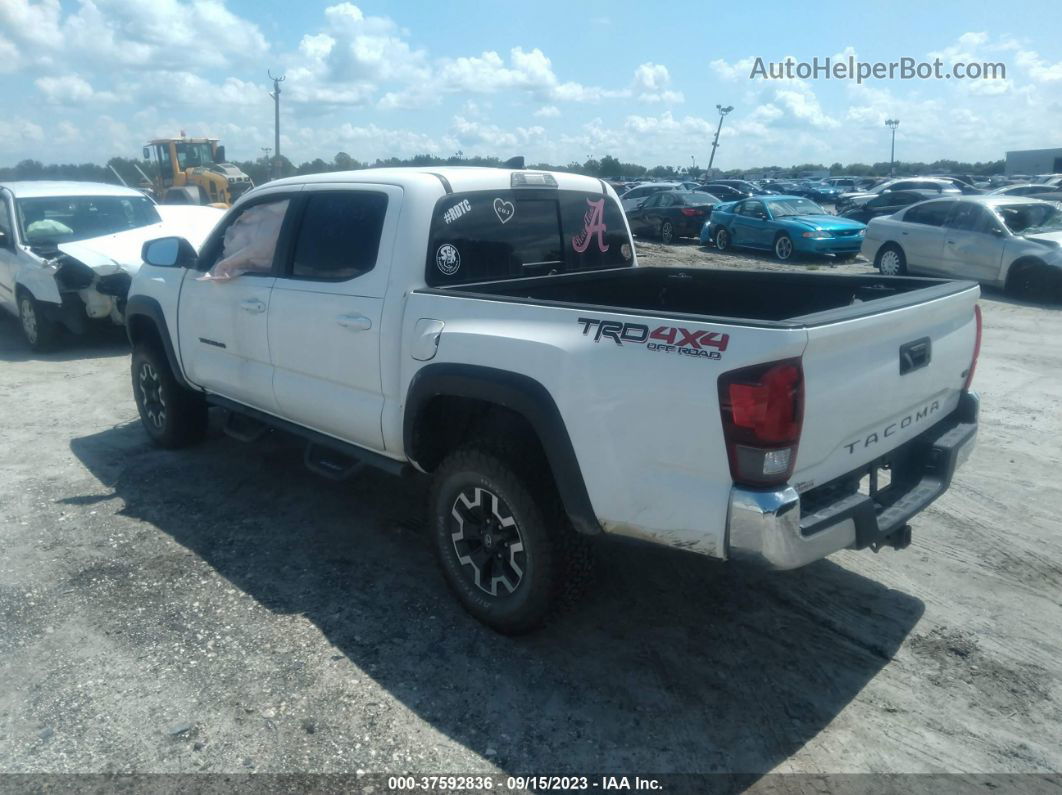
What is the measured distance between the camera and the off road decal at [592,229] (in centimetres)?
487

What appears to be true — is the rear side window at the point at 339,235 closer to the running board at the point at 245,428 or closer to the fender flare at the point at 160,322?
the running board at the point at 245,428

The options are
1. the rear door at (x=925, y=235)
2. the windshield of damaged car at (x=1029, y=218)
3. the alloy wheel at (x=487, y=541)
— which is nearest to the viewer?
the alloy wheel at (x=487, y=541)

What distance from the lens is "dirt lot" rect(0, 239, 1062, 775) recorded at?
3037 mm

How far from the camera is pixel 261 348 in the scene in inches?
189

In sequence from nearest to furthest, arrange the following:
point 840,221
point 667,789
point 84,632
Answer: point 667,789
point 84,632
point 840,221

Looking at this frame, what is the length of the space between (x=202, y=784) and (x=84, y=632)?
1.34 m

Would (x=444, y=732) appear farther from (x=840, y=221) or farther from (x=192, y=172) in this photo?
(x=192, y=172)

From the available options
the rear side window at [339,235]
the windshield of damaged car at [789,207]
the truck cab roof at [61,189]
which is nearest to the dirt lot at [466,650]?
the rear side window at [339,235]

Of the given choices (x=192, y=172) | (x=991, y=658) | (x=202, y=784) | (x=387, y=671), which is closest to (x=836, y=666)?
(x=991, y=658)

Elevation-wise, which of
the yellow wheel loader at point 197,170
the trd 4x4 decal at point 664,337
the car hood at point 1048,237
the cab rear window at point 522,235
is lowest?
the trd 4x4 decal at point 664,337

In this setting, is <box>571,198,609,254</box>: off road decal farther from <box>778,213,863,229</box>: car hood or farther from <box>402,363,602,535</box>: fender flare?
<box>778,213,863,229</box>: car hood

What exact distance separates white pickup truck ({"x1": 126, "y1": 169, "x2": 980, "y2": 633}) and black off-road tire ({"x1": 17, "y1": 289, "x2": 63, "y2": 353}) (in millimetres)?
4794

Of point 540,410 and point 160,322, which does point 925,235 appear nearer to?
point 160,322

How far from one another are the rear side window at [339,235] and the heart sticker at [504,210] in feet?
1.94
